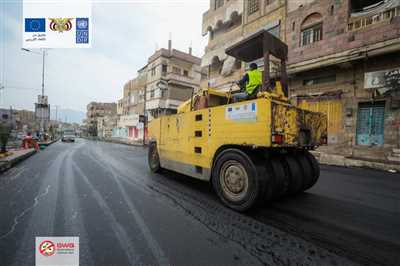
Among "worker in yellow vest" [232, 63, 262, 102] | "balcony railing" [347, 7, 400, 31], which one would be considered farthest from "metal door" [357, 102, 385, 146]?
"worker in yellow vest" [232, 63, 262, 102]

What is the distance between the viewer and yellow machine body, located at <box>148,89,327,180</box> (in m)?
2.87

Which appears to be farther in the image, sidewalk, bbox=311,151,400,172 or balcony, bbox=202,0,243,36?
balcony, bbox=202,0,243,36

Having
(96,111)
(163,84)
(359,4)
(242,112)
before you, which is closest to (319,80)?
(359,4)

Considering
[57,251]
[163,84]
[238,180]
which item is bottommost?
[57,251]

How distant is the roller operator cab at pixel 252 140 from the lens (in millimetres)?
2955

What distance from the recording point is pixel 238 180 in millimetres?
3287

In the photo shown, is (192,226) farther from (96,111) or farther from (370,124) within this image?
(96,111)

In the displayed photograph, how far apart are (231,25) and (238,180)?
19.9 meters

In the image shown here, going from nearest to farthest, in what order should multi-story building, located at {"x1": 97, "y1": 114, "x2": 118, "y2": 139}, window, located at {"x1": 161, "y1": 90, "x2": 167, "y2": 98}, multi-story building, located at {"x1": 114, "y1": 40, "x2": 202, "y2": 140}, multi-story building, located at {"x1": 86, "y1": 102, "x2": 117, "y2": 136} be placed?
multi-story building, located at {"x1": 114, "y1": 40, "x2": 202, "y2": 140} < window, located at {"x1": 161, "y1": 90, "x2": 167, "y2": 98} < multi-story building, located at {"x1": 97, "y1": 114, "x2": 118, "y2": 139} < multi-story building, located at {"x1": 86, "y1": 102, "x2": 117, "y2": 136}

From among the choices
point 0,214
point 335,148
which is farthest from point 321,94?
point 0,214

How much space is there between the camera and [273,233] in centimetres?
254

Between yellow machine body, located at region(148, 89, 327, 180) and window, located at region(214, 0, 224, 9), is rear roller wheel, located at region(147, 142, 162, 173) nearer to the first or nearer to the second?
yellow machine body, located at region(148, 89, 327, 180)

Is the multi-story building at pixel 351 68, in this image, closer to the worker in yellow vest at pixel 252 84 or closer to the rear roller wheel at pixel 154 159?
the worker in yellow vest at pixel 252 84

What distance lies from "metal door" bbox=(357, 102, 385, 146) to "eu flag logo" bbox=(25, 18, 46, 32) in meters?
14.4
